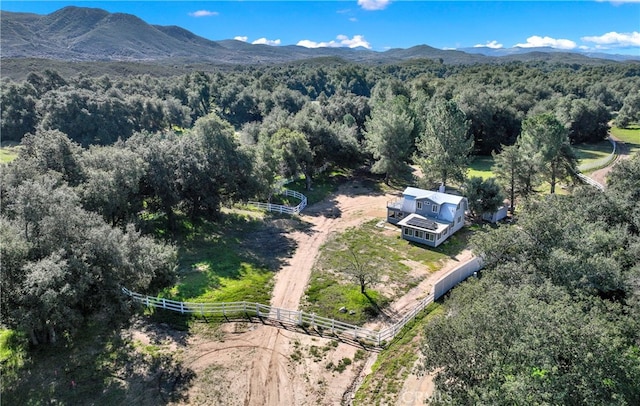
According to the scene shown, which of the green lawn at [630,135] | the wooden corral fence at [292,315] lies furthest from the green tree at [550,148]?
the green lawn at [630,135]

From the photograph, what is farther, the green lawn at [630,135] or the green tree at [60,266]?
the green lawn at [630,135]

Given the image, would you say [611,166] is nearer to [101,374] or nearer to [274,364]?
[274,364]

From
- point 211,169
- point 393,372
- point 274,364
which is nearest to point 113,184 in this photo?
point 211,169

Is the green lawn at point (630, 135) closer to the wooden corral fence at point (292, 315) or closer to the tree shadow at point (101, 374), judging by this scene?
the wooden corral fence at point (292, 315)

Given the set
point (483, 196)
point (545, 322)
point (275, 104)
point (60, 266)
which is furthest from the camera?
point (275, 104)

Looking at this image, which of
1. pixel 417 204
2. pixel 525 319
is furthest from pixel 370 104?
pixel 525 319

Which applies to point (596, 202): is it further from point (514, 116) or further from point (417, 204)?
point (514, 116)

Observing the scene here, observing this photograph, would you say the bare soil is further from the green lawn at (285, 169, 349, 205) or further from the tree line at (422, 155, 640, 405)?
the green lawn at (285, 169, 349, 205)
